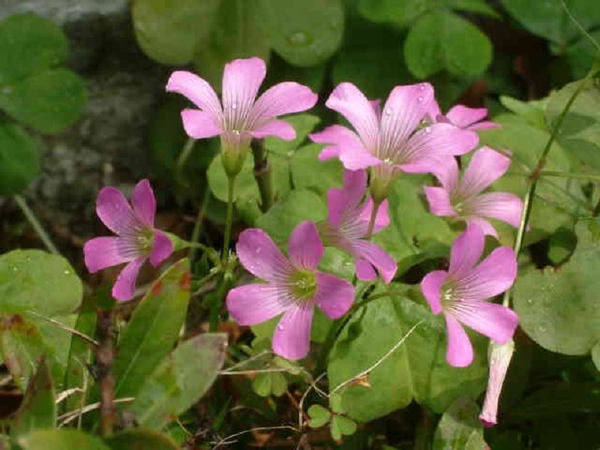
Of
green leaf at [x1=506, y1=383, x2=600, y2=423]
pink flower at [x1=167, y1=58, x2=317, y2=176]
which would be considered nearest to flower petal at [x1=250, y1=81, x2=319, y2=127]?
pink flower at [x1=167, y1=58, x2=317, y2=176]

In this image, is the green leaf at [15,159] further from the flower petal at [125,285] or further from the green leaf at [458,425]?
the green leaf at [458,425]

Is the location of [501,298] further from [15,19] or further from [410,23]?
[15,19]

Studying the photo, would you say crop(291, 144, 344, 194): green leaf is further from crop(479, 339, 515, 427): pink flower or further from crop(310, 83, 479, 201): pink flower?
crop(479, 339, 515, 427): pink flower

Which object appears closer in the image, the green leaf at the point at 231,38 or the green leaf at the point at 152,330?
the green leaf at the point at 152,330

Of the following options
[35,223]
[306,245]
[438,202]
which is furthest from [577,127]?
[35,223]

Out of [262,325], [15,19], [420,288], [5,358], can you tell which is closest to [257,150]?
[262,325]

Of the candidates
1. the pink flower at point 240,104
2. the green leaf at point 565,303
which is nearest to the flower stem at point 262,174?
the pink flower at point 240,104
